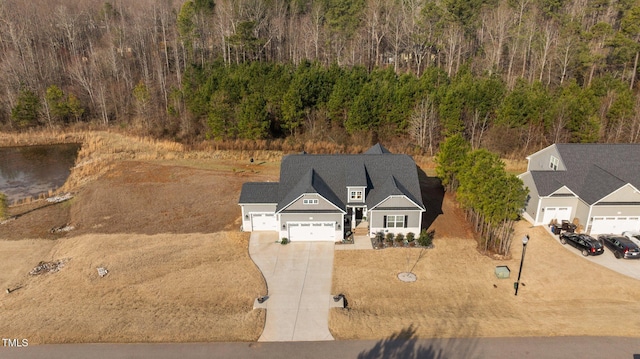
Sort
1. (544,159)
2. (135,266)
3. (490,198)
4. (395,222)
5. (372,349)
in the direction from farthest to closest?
(544,159) → (395,222) → (490,198) → (135,266) → (372,349)

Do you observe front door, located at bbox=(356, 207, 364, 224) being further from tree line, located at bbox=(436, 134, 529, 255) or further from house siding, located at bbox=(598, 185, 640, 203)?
house siding, located at bbox=(598, 185, 640, 203)

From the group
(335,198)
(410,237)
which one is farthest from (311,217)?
(410,237)

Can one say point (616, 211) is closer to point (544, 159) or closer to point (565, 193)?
point (565, 193)

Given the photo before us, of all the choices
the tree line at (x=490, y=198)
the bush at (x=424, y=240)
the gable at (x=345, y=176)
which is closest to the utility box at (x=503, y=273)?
the tree line at (x=490, y=198)

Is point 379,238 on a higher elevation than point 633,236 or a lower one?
lower

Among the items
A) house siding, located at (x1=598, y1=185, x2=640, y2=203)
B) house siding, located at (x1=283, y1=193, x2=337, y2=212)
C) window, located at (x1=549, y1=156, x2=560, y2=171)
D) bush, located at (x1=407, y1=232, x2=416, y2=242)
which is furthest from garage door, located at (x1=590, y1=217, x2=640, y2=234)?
house siding, located at (x1=283, y1=193, x2=337, y2=212)

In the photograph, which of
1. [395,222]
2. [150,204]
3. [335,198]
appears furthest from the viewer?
[150,204]
